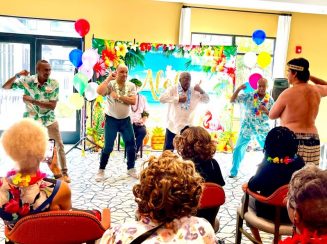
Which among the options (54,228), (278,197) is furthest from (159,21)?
(54,228)

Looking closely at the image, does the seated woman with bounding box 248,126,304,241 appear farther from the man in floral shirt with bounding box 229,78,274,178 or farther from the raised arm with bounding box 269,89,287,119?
the man in floral shirt with bounding box 229,78,274,178

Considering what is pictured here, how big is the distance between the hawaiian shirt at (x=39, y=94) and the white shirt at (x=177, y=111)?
1.30 metres

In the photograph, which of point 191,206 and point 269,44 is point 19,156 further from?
point 269,44

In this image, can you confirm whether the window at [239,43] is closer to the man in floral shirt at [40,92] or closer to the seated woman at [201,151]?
the man in floral shirt at [40,92]

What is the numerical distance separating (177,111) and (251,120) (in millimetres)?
1006

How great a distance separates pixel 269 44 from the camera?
7672mm

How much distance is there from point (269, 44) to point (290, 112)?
16.5 ft

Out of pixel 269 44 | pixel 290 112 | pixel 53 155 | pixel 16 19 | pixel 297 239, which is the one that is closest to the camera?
pixel 297 239

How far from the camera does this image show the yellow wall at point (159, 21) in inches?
262

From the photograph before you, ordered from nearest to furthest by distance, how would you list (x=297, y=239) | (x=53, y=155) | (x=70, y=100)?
1. (x=297, y=239)
2. (x=53, y=155)
3. (x=70, y=100)

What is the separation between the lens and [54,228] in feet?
5.23

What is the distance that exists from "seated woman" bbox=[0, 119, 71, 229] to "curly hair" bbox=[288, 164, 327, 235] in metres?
1.09

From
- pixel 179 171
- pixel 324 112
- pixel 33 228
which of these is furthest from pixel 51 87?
pixel 324 112

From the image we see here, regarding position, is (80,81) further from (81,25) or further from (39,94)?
(39,94)
